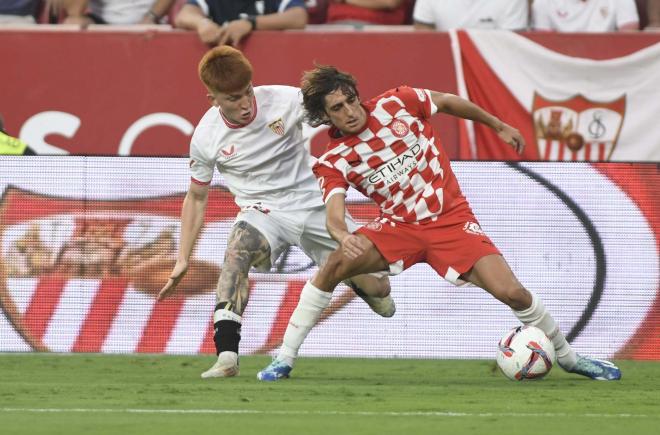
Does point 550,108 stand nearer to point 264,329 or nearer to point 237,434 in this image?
point 264,329

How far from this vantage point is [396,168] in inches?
332

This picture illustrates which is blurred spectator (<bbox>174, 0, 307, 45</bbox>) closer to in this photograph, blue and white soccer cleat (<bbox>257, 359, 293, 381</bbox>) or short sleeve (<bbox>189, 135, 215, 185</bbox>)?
short sleeve (<bbox>189, 135, 215, 185</bbox>)

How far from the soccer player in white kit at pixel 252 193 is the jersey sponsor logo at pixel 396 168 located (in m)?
0.77

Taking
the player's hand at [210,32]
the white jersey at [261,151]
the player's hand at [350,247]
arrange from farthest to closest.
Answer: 1. the player's hand at [210,32]
2. the white jersey at [261,151]
3. the player's hand at [350,247]

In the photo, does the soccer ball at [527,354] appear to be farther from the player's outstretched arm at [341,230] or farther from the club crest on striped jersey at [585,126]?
the club crest on striped jersey at [585,126]

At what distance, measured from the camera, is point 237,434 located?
5988 millimetres

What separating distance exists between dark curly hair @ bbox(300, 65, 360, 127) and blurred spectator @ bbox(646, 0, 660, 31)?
563 centimetres

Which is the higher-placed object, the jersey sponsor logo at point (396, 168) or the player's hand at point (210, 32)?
the jersey sponsor logo at point (396, 168)

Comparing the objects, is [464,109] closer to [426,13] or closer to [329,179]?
[329,179]

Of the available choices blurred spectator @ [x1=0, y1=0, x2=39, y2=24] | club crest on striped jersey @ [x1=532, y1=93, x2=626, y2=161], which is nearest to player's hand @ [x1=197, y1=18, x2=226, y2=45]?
blurred spectator @ [x1=0, y1=0, x2=39, y2=24]

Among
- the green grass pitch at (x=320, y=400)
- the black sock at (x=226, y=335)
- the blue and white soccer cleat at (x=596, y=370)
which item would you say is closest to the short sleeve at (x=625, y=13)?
the green grass pitch at (x=320, y=400)

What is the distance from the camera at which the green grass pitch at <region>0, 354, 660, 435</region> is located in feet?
20.5

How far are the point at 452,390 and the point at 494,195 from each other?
2.83m

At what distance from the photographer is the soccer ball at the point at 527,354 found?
8.41 meters
